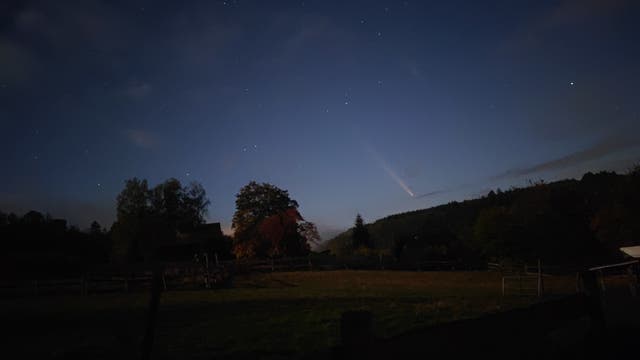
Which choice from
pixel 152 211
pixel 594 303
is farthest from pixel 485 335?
pixel 152 211

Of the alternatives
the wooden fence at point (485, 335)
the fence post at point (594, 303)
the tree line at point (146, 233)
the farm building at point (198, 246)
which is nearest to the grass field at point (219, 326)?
the wooden fence at point (485, 335)

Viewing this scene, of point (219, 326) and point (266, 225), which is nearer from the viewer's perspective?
point (219, 326)

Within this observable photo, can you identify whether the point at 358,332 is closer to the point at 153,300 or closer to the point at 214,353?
the point at 153,300

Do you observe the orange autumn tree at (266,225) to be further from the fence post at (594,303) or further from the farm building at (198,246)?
the fence post at (594,303)

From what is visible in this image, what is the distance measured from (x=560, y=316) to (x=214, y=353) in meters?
6.53

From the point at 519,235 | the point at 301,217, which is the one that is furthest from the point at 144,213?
the point at 519,235

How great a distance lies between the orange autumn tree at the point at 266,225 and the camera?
179 ft

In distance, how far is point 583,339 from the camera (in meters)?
6.43

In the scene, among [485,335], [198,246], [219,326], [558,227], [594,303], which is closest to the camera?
[485,335]

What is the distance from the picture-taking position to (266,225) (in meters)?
55.0

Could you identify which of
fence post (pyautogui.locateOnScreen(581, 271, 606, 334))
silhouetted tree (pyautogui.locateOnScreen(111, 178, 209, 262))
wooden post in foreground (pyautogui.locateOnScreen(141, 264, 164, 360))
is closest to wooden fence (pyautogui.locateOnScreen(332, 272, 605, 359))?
fence post (pyautogui.locateOnScreen(581, 271, 606, 334))

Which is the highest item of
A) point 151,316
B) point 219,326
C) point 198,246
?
point 151,316

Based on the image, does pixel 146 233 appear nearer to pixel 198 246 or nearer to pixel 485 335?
pixel 198 246

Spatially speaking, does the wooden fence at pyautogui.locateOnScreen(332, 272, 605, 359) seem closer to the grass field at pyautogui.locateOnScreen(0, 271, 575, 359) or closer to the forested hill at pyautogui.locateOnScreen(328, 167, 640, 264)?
the grass field at pyautogui.locateOnScreen(0, 271, 575, 359)
